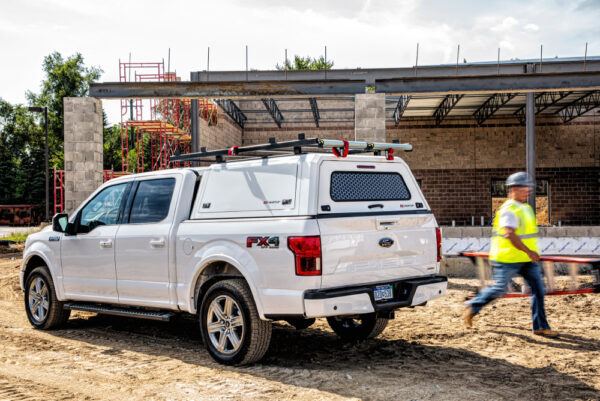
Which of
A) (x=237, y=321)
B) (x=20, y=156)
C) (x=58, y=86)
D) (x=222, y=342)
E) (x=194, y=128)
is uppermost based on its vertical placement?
(x=58, y=86)

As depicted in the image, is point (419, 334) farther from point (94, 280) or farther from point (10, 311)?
point (10, 311)

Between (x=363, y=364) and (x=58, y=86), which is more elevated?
(x=58, y=86)

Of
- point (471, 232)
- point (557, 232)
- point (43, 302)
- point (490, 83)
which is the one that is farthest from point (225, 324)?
point (557, 232)

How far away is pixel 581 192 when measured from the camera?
86.8ft

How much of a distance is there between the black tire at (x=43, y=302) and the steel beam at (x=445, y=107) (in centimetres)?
1754

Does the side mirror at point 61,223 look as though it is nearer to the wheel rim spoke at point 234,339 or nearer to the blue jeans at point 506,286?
the wheel rim spoke at point 234,339

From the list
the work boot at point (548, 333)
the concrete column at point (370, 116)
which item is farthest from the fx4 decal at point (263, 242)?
the concrete column at point (370, 116)

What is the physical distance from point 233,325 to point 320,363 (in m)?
0.97

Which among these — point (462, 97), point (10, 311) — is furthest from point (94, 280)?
point (462, 97)

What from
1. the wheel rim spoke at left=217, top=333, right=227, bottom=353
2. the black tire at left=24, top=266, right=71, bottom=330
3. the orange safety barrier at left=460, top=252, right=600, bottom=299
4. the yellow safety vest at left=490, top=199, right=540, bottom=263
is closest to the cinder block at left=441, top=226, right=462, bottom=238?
the orange safety barrier at left=460, top=252, right=600, bottom=299

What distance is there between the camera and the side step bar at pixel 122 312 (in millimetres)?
6137

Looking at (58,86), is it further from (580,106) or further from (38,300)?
(38,300)

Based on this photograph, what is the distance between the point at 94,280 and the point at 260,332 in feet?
8.43

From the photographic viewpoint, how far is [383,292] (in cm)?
555
